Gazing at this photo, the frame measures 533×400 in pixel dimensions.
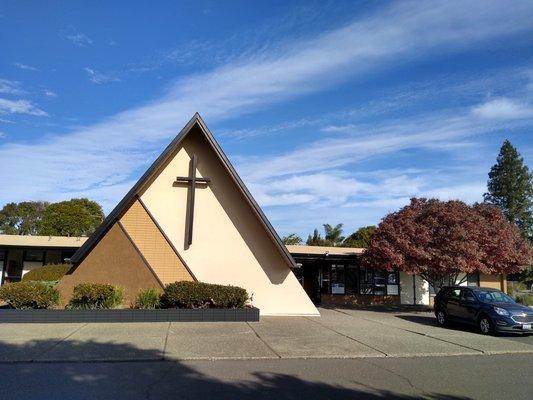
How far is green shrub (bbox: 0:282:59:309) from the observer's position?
14250 millimetres

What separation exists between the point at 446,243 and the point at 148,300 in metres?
12.5

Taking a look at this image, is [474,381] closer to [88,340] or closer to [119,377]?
[119,377]

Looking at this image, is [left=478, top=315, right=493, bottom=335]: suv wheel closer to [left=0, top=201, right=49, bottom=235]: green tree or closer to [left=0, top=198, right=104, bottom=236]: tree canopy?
[left=0, top=198, right=104, bottom=236]: tree canopy

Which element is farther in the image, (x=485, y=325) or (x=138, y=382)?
(x=485, y=325)

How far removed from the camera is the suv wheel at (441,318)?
16828mm

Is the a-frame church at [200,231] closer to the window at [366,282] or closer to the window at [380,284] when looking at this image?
the window at [366,282]

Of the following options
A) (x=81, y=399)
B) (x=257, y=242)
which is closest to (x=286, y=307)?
(x=257, y=242)

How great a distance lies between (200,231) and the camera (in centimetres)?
1803

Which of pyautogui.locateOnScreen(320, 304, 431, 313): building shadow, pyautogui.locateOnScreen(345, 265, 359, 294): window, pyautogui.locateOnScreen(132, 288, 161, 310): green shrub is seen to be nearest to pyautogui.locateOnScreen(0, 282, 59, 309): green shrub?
pyautogui.locateOnScreen(132, 288, 161, 310): green shrub

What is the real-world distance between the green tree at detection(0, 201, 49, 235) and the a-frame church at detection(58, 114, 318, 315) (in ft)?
172

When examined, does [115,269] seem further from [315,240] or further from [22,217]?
[22,217]

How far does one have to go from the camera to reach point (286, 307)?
17922mm

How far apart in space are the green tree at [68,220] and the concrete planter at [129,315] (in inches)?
1579

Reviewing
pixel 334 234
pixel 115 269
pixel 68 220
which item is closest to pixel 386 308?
pixel 115 269
